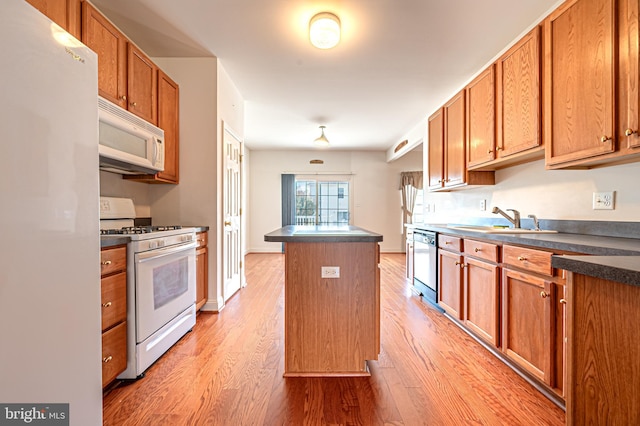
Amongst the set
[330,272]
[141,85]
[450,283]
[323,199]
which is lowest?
[450,283]

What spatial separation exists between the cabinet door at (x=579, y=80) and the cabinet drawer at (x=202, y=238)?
2.93 meters

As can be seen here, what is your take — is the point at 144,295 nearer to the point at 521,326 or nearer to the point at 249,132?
the point at 521,326

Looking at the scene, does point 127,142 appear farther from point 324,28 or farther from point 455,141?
point 455,141

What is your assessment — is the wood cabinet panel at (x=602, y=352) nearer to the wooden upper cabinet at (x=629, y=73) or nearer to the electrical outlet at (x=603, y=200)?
the wooden upper cabinet at (x=629, y=73)

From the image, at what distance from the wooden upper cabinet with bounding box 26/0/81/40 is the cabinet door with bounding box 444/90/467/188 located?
3.33 meters

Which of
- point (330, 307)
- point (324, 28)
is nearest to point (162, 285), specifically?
point (330, 307)

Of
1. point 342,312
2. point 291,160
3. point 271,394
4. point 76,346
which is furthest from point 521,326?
point 291,160

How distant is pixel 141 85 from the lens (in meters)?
2.45

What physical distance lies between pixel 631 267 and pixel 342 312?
1415mm

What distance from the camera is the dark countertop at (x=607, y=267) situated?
0.69 m

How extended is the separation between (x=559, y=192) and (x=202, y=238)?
10.3ft

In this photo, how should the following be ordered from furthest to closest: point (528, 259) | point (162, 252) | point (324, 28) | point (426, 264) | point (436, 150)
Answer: point (436, 150) → point (426, 264) → point (324, 28) → point (162, 252) → point (528, 259)

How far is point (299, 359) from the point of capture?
74.6 inches

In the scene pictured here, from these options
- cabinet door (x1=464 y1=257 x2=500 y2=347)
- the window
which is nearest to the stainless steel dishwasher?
cabinet door (x1=464 y1=257 x2=500 y2=347)
